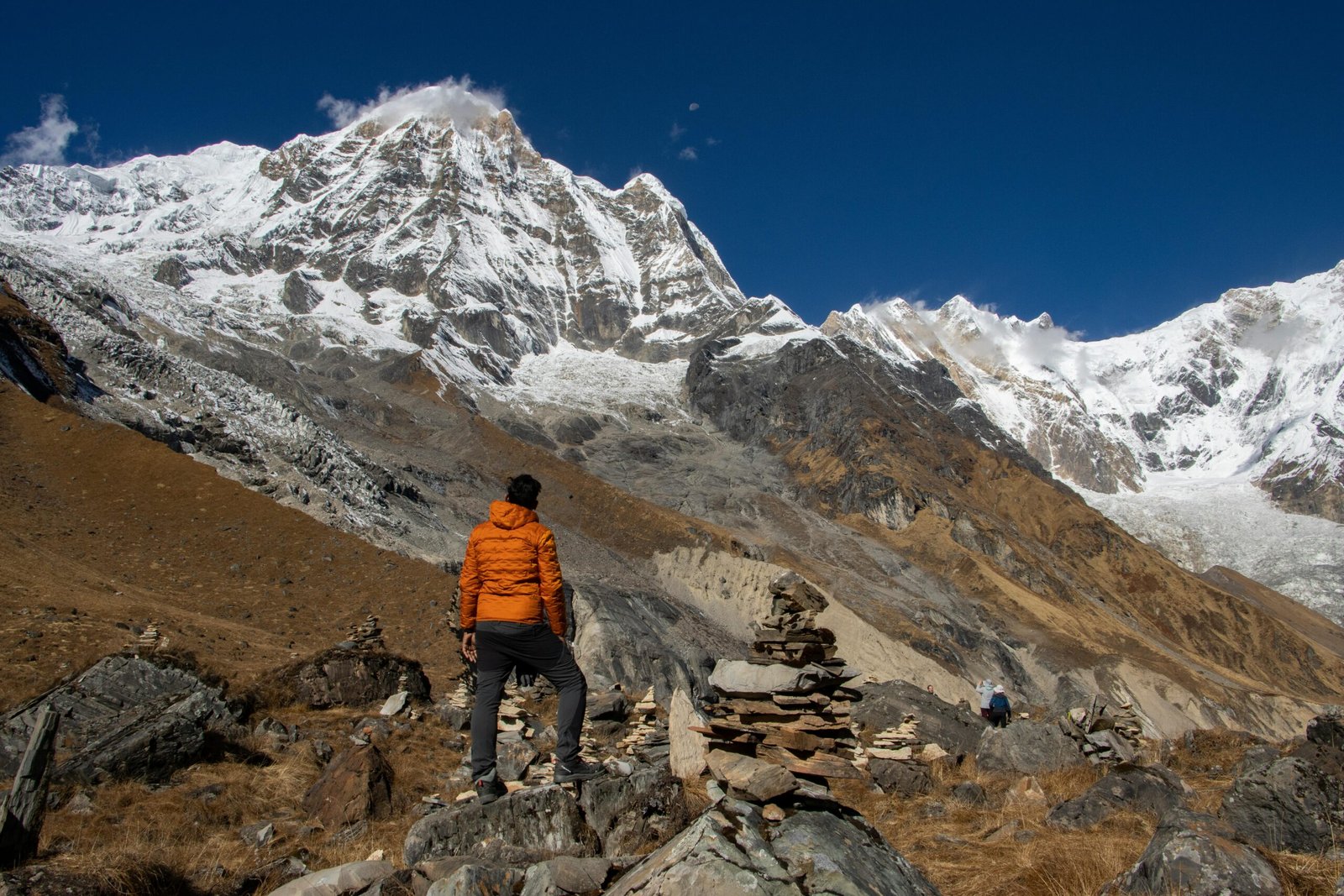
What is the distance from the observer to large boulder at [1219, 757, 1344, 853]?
7102mm

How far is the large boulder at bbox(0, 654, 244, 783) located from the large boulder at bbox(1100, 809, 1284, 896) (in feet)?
32.6

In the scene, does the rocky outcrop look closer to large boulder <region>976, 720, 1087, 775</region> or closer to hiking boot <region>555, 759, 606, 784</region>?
large boulder <region>976, 720, 1087, 775</region>

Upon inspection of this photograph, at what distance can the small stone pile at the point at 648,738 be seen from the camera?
40.1ft

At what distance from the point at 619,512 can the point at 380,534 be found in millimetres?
44452

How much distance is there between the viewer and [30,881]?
4.69 metres

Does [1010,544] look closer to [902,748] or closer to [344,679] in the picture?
[902,748]

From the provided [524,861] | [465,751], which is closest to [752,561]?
[465,751]

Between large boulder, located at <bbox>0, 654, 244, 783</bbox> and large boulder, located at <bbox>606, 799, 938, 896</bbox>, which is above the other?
large boulder, located at <bbox>606, 799, 938, 896</bbox>

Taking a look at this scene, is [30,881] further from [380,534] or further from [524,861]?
[380,534]

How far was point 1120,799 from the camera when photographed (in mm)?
8961

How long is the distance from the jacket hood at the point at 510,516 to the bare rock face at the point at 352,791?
3.74 m

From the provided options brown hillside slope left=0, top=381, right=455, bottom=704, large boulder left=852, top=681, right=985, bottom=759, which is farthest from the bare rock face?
large boulder left=852, top=681, right=985, bottom=759

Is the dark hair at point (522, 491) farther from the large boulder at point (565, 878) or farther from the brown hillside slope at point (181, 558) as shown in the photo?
the brown hillside slope at point (181, 558)

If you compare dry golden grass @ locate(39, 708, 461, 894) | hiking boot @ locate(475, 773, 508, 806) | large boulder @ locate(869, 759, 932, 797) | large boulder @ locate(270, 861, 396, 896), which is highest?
hiking boot @ locate(475, 773, 508, 806)
